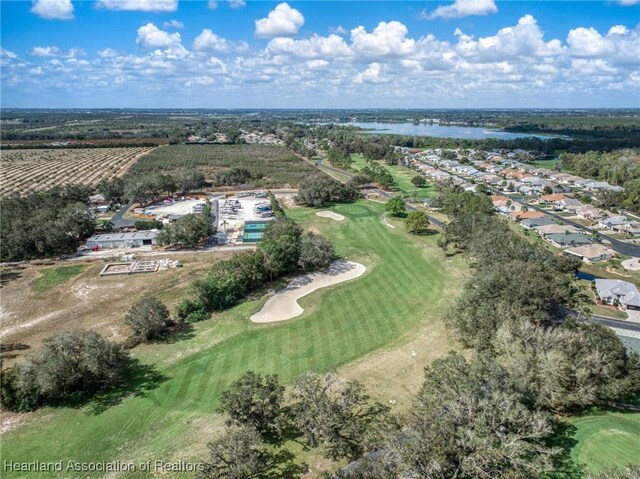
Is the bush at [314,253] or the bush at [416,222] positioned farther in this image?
the bush at [416,222]

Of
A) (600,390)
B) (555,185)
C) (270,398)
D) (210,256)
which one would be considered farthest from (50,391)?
(555,185)

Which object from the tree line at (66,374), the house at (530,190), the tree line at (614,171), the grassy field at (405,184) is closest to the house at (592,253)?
the tree line at (614,171)

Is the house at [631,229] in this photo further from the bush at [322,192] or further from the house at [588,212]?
the bush at [322,192]

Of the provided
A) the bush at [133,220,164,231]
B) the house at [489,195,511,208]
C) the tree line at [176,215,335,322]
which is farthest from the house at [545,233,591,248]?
the bush at [133,220,164,231]

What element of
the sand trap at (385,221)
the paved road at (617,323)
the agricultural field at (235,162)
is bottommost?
the paved road at (617,323)

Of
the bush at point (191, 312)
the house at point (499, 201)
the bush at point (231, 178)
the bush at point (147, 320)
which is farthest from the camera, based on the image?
the bush at point (231, 178)

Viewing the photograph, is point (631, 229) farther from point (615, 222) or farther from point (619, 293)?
point (619, 293)

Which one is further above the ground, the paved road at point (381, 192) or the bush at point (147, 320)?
the paved road at point (381, 192)

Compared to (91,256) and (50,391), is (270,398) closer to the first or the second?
(50,391)
